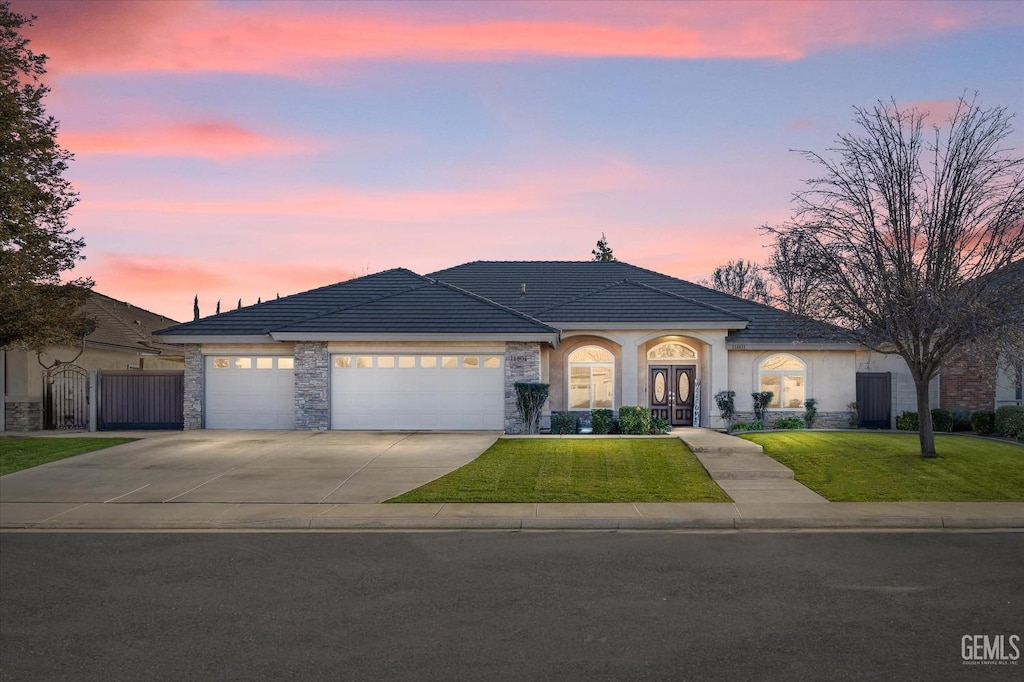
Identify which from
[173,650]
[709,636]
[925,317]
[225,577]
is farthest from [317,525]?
[925,317]

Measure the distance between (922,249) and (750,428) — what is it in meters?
9.52

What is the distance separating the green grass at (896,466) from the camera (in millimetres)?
13156

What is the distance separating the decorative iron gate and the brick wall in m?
28.9

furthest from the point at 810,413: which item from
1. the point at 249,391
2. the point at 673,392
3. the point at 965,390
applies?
the point at 249,391

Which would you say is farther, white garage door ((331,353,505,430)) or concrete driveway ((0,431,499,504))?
white garage door ((331,353,505,430))

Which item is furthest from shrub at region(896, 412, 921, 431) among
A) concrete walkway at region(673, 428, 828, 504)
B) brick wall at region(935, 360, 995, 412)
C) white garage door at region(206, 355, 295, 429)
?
white garage door at region(206, 355, 295, 429)

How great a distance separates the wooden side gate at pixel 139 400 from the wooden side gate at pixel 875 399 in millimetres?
23271

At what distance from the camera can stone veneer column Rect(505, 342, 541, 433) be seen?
70.8 ft

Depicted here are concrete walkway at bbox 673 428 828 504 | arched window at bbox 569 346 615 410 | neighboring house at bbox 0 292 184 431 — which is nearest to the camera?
concrete walkway at bbox 673 428 828 504

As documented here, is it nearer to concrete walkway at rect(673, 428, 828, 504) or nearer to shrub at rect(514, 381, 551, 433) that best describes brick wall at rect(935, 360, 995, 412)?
concrete walkway at rect(673, 428, 828, 504)

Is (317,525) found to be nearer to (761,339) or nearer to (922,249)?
(922,249)

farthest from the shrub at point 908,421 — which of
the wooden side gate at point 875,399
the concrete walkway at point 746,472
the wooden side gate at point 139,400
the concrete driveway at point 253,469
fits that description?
the wooden side gate at point 139,400

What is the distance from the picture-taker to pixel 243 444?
1906 cm

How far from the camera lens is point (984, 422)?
73.4ft
